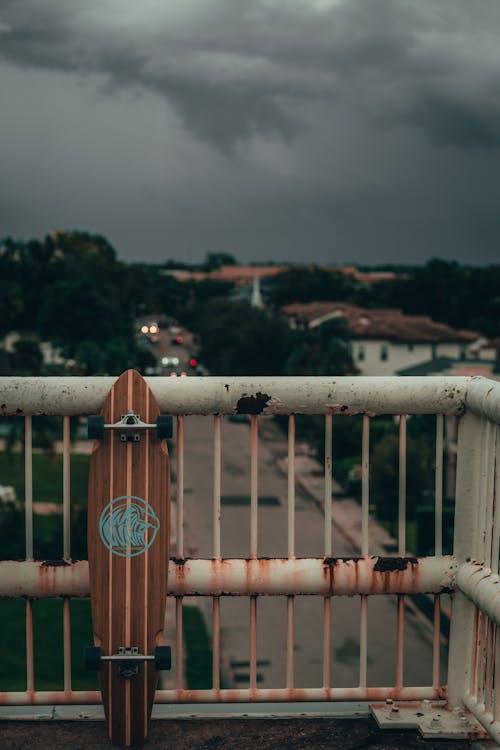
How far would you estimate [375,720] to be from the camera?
4180 mm

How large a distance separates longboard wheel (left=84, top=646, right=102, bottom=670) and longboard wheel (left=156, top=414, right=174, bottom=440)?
2.79 feet

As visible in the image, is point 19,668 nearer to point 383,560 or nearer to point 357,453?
point 383,560

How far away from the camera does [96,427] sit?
3850mm

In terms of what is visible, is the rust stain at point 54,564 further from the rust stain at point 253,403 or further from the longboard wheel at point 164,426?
the rust stain at point 253,403

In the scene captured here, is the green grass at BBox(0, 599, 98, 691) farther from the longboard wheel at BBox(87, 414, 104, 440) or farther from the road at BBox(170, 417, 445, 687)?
the longboard wheel at BBox(87, 414, 104, 440)

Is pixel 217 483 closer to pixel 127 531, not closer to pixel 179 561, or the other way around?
pixel 179 561

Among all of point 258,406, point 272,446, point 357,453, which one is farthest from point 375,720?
point 272,446

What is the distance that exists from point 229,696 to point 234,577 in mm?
548

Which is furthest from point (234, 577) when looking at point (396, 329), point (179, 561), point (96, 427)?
point (396, 329)

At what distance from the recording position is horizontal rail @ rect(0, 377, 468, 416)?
13.6 feet

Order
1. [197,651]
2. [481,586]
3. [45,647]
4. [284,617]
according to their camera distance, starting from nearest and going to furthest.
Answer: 1. [481,586]
2. [45,647]
3. [197,651]
4. [284,617]

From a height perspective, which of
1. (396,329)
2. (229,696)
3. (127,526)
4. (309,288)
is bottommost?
(396,329)

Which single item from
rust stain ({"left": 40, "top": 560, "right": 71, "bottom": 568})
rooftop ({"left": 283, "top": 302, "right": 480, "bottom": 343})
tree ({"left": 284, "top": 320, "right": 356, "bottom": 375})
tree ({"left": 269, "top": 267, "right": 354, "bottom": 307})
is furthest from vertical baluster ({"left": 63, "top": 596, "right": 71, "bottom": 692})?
tree ({"left": 269, "top": 267, "right": 354, "bottom": 307})

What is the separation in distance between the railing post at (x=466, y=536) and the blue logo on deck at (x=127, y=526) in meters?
1.28
